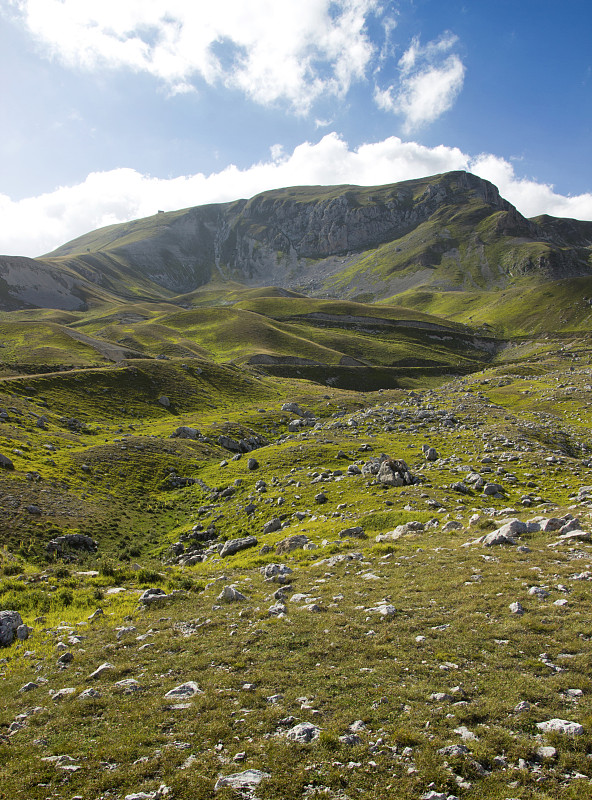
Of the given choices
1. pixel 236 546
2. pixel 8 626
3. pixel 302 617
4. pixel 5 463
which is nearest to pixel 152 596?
pixel 8 626

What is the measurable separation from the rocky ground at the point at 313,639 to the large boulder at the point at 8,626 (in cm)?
11

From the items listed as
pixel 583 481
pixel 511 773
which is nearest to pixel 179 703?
pixel 511 773

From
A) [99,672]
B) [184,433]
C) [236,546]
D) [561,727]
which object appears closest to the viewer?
[561,727]

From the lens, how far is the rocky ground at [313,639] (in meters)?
7.84

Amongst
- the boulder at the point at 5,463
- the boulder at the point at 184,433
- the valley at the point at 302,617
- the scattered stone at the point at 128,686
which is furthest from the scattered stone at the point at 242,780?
the boulder at the point at 184,433

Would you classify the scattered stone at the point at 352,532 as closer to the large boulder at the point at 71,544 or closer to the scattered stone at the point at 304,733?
the scattered stone at the point at 304,733

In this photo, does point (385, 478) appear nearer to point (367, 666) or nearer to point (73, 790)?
point (367, 666)

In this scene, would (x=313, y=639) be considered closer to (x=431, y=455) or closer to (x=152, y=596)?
(x=152, y=596)

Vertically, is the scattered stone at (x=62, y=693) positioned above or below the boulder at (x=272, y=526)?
above

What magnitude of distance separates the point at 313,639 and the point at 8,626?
430 inches

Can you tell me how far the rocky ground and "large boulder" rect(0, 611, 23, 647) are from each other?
0.11m

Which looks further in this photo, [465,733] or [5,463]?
[5,463]

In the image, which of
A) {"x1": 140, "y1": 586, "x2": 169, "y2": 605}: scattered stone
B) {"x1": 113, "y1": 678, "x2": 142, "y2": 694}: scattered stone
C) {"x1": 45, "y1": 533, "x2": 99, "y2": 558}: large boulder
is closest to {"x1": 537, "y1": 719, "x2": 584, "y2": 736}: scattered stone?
{"x1": 113, "y1": 678, "x2": 142, "y2": 694}: scattered stone

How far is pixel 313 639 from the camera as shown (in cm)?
1297
